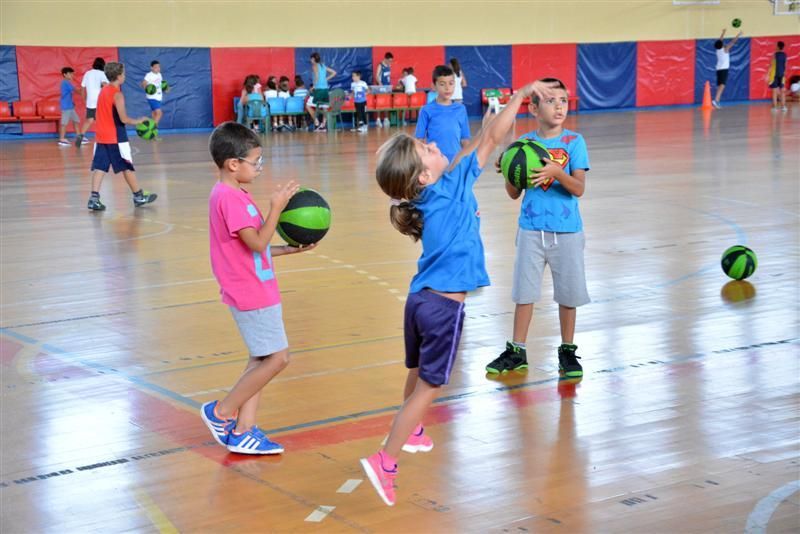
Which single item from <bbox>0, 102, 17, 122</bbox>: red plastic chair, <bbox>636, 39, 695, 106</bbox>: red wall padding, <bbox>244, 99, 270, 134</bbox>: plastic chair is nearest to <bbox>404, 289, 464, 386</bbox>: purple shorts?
<bbox>244, 99, 270, 134</bbox>: plastic chair

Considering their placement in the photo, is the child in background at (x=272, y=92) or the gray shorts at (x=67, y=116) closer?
the gray shorts at (x=67, y=116)

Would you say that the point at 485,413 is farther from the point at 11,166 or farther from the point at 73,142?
the point at 73,142

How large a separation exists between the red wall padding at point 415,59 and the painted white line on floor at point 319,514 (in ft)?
97.6

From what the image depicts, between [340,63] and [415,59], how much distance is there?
8.95 feet

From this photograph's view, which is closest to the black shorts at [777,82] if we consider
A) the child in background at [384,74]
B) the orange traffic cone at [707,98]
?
the orange traffic cone at [707,98]

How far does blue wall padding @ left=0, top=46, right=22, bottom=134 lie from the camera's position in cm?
2867

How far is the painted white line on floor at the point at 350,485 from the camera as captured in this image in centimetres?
493

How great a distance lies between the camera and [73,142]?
1102 inches

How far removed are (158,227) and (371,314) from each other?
5533 millimetres

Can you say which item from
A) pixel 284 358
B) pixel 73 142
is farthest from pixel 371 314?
pixel 73 142

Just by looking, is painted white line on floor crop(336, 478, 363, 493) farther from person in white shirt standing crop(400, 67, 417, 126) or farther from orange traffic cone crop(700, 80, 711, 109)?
orange traffic cone crop(700, 80, 711, 109)

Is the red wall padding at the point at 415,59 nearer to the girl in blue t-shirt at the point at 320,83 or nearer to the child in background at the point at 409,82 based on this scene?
the child in background at the point at 409,82

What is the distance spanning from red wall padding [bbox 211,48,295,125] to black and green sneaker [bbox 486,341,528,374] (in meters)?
26.2

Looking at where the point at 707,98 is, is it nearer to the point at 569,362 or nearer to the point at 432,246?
the point at 569,362
